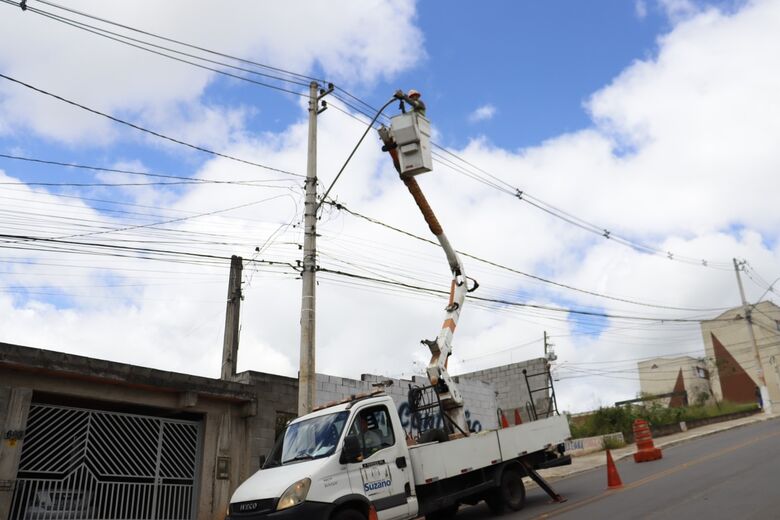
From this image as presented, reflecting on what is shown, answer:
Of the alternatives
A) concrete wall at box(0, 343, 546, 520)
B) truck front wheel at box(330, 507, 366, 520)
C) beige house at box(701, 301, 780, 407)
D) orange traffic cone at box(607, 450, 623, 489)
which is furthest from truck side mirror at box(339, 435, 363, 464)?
beige house at box(701, 301, 780, 407)

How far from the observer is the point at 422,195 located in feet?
39.6

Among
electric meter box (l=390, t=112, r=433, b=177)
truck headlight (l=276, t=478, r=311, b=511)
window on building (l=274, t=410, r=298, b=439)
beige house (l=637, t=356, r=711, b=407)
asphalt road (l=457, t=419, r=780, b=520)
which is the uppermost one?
beige house (l=637, t=356, r=711, b=407)

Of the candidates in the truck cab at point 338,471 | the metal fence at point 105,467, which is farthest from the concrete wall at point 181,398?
the truck cab at point 338,471

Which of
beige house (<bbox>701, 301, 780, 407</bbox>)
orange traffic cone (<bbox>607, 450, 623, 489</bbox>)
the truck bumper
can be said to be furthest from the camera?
beige house (<bbox>701, 301, 780, 407</bbox>)

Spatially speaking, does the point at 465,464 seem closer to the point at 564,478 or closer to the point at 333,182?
the point at 333,182

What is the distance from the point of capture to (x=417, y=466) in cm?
944

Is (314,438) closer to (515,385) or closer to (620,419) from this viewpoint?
(515,385)

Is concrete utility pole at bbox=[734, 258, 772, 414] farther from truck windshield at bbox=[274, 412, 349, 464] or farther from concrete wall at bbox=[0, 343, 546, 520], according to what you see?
truck windshield at bbox=[274, 412, 349, 464]

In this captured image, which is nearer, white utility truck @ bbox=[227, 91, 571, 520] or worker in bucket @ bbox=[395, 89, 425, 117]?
white utility truck @ bbox=[227, 91, 571, 520]

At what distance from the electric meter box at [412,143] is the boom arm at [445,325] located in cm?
19

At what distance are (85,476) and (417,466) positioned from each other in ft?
23.6

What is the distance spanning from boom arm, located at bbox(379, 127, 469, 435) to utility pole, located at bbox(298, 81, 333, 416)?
225 centimetres

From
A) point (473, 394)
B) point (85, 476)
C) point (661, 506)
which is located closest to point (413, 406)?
point (661, 506)

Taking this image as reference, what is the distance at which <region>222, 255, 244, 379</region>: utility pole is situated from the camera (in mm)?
18188
